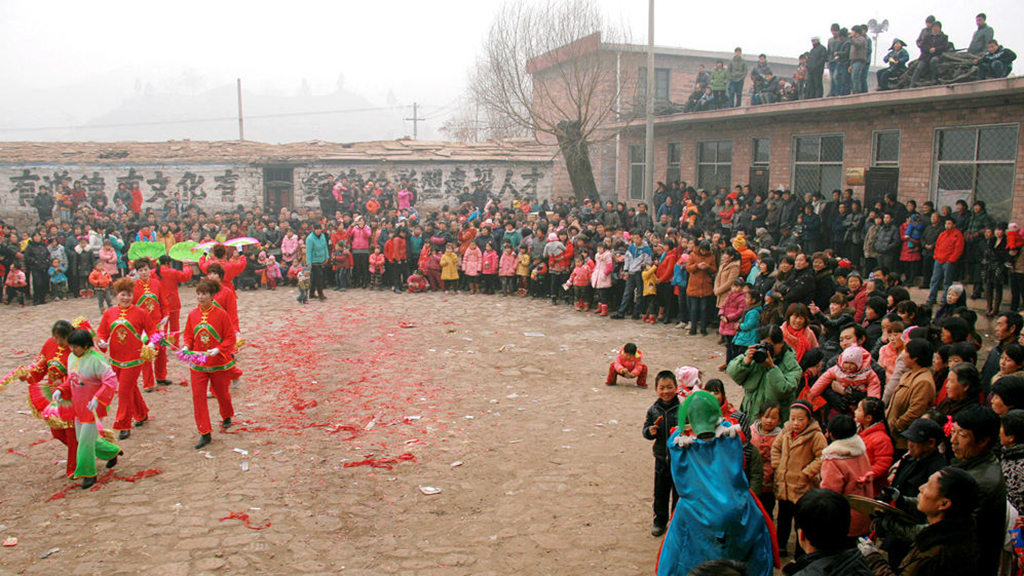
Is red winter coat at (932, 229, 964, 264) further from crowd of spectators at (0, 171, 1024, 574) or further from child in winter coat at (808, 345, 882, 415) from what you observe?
child in winter coat at (808, 345, 882, 415)

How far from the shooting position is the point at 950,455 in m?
4.73

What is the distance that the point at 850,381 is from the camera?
20.3 ft

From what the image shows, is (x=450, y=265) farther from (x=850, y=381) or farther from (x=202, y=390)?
(x=850, y=381)

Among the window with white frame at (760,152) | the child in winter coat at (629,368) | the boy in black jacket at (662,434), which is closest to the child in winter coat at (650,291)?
the child in winter coat at (629,368)

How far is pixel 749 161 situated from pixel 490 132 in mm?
9758

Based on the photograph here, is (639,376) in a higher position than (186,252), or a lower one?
lower

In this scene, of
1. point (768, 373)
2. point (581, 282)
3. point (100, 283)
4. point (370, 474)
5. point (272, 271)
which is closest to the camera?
point (768, 373)

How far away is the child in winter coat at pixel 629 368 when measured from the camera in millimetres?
9953

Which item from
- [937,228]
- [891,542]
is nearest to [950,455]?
[891,542]

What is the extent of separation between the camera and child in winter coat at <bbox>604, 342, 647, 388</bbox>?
995cm

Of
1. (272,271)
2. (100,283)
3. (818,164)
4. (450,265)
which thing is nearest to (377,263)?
(450,265)

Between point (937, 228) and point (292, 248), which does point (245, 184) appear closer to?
point (292, 248)

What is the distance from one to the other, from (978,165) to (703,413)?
13.3 metres

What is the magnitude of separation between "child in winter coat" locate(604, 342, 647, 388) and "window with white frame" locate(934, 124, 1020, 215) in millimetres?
8815
